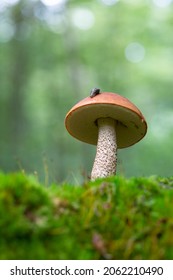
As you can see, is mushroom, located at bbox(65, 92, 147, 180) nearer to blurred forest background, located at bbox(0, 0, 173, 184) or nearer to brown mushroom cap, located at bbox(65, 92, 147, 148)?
brown mushroom cap, located at bbox(65, 92, 147, 148)

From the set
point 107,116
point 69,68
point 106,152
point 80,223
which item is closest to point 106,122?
point 107,116

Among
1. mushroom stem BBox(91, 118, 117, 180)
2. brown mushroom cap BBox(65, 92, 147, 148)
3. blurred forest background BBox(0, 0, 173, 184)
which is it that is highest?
blurred forest background BBox(0, 0, 173, 184)

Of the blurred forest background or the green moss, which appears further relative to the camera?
the blurred forest background

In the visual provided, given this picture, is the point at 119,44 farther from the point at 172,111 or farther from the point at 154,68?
the point at 172,111

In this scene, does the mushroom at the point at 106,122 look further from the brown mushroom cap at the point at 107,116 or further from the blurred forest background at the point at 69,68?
the blurred forest background at the point at 69,68

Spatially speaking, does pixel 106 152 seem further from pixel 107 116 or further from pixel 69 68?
pixel 69 68

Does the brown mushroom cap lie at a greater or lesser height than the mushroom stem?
greater

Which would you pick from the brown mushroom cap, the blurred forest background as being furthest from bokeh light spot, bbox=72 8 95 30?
the brown mushroom cap

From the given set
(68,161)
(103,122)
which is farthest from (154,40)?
(103,122)
